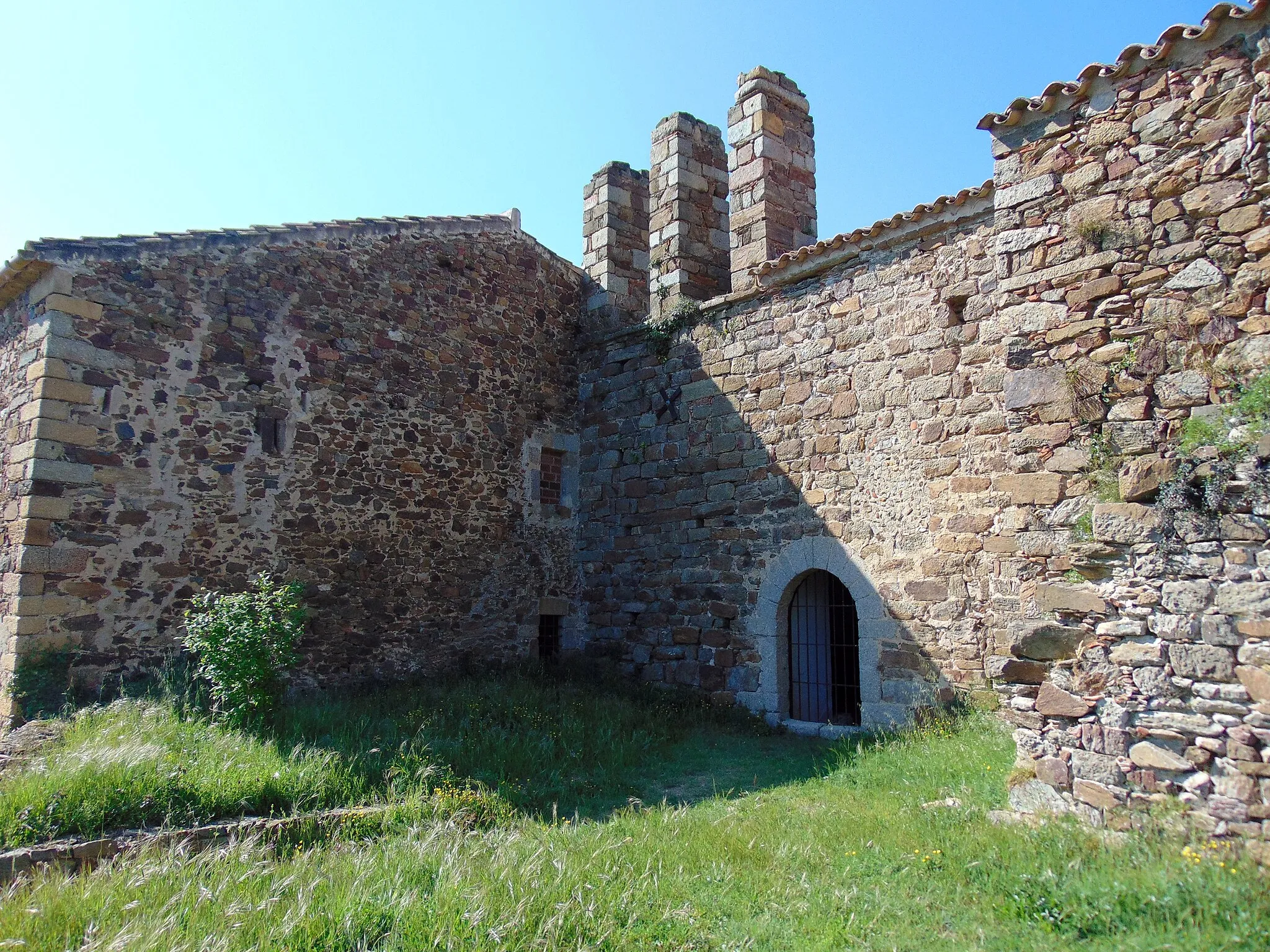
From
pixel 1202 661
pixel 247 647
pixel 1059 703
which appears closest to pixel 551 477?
pixel 247 647

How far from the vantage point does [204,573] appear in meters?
7.44

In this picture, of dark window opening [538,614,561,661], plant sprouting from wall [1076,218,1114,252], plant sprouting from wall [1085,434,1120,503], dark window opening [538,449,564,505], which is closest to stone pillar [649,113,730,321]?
dark window opening [538,449,564,505]

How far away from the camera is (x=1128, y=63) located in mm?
4477

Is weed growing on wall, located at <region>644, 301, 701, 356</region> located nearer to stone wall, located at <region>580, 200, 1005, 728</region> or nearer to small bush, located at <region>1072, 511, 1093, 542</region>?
stone wall, located at <region>580, 200, 1005, 728</region>

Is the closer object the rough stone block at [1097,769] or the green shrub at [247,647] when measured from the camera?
the rough stone block at [1097,769]

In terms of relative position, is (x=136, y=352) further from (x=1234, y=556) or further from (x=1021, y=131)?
(x=1234, y=556)

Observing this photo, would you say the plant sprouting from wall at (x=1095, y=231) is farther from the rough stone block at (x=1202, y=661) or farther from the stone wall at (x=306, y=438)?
the stone wall at (x=306, y=438)

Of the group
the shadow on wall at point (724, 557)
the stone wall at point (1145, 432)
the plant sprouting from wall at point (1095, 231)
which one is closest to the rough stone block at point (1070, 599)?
the stone wall at point (1145, 432)

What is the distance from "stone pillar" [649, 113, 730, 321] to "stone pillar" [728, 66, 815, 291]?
713 millimetres

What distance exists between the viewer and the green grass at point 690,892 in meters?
3.24

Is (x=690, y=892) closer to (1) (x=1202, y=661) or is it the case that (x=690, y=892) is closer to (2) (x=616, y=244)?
(1) (x=1202, y=661)

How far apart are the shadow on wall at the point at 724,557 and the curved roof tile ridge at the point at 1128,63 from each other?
3.17m

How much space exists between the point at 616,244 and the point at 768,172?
2.62 meters

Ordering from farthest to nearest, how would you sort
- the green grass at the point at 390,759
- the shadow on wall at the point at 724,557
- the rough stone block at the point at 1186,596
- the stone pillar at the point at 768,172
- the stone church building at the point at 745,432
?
the stone pillar at the point at 768,172 < the shadow on wall at the point at 724,557 < the green grass at the point at 390,759 < the stone church building at the point at 745,432 < the rough stone block at the point at 1186,596
